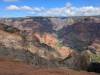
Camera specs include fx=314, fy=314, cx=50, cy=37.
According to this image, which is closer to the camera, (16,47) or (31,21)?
(16,47)

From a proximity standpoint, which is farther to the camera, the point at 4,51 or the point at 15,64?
the point at 4,51

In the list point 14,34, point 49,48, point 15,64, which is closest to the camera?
point 15,64

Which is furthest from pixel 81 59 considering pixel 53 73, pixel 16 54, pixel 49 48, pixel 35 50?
pixel 53 73

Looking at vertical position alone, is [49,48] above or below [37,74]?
below

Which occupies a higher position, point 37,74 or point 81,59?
point 37,74

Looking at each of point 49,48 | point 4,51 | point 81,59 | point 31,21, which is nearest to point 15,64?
point 4,51

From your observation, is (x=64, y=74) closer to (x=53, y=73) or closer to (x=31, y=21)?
(x=53, y=73)

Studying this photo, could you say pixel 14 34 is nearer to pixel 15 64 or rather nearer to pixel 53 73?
pixel 15 64

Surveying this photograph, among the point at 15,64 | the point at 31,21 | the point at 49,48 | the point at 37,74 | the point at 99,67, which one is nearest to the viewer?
the point at 37,74

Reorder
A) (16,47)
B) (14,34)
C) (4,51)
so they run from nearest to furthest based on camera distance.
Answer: (4,51) → (16,47) → (14,34)
